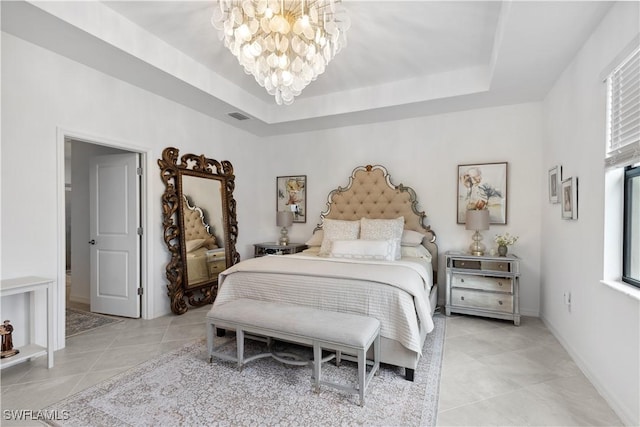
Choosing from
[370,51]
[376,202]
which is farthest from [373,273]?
[370,51]

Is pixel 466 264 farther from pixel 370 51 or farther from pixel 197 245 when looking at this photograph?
pixel 197 245

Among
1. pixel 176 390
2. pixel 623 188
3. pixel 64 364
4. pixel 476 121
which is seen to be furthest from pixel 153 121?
pixel 623 188

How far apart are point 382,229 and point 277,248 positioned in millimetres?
1718

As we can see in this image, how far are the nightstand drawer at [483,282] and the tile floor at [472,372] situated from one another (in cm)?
39

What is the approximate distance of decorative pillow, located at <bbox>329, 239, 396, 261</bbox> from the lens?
3457mm

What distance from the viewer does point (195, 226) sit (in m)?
4.14

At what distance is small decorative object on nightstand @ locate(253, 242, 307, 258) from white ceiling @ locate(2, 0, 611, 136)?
6.32 ft

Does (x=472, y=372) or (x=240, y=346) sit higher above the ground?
(x=240, y=346)

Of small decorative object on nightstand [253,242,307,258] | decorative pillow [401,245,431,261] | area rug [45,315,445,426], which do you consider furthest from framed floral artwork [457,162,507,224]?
small decorative object on nightstand [253,242,307,258]

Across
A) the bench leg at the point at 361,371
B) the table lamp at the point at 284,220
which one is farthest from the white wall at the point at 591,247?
the table lamp at the point at 284,220

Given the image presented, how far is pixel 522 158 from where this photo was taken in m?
3.88

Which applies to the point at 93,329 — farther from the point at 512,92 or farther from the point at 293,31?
the point at 512,92

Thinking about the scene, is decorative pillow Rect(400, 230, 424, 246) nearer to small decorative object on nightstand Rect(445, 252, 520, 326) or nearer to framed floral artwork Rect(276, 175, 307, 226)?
small decorative object on nightstand Rect(445, 252, 520, 326)

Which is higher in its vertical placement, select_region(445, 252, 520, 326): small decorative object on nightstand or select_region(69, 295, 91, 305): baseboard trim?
select_region(445, 252, 520, 326): small decorative object on nightstand
